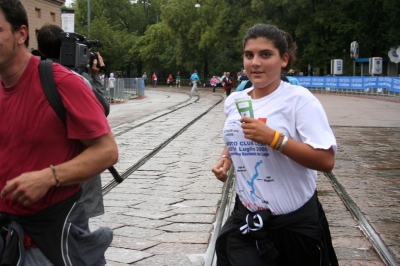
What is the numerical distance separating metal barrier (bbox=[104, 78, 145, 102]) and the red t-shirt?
2481cm

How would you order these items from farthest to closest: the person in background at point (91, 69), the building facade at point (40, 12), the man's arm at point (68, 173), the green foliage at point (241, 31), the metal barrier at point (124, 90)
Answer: the building facade at point (40, 12)
the green foliage at point (241, 31)
the metal barrier at point (124, 90)
the person in background at point (91, 69)
the man's arm at point (68, 173)

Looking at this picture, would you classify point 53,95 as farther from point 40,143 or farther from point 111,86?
point 111,86

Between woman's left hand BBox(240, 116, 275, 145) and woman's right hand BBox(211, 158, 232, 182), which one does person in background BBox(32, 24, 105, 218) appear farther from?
woman's left hand BBox(240, 116, 275, 145)

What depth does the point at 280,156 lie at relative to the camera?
8.71 feet

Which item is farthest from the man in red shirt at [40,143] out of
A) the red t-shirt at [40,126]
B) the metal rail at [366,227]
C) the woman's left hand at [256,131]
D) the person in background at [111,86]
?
the person in background at [111,86]

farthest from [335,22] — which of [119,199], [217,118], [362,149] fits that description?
[119,199]

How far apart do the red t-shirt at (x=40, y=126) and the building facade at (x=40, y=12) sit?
40.9 metres

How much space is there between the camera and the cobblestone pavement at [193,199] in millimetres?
4840

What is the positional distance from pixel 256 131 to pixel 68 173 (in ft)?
2.53

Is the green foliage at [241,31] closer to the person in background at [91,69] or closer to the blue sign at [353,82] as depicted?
the blue sign at [353,82]

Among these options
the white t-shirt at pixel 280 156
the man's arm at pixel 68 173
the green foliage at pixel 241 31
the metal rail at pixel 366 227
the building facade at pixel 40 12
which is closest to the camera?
the man's arm at pixel 68 173

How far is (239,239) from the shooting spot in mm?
2760

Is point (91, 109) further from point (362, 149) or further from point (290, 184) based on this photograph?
point (362, 149)

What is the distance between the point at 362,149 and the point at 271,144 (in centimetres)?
850
